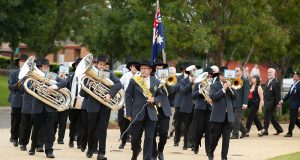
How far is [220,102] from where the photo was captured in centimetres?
1509

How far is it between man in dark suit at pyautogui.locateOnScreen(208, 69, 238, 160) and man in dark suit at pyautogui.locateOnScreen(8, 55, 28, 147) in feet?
13.5

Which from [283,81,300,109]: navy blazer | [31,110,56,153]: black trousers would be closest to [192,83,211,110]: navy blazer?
[31,110,56,153]: black trousers

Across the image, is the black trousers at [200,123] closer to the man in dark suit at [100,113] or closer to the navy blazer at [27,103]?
the man in dark suit at [100,113]

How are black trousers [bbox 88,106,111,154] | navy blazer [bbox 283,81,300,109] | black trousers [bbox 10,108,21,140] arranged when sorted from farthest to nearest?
navy blazer [bbox 283,81,300,109] → black trousers [bbox 10,108,21,140] → black trousers [bbox 88,106,111,154]

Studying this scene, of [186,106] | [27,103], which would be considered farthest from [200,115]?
[27,103]

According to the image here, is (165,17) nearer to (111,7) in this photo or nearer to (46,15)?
(111,7)

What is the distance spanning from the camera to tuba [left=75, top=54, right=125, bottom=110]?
15.0 m

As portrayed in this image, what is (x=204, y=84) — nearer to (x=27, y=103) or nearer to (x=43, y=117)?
(x=43, y=117)

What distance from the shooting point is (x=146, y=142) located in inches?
549

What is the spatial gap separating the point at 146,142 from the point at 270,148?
5.28 meters

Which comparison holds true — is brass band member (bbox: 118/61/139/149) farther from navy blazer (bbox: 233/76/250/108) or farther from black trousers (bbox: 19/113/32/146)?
navy blazer (bbox: 233/76/250/108)

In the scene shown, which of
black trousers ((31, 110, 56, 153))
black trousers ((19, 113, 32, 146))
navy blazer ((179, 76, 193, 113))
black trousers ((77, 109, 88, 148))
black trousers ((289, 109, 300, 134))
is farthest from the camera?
black trousers ((289, 109, 300, 134))

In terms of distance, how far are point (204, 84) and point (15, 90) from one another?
3.94m

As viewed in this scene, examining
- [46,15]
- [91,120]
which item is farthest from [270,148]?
[46,15]
